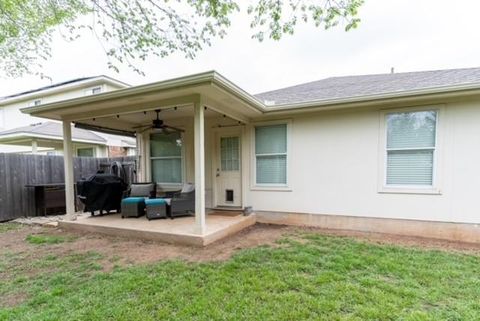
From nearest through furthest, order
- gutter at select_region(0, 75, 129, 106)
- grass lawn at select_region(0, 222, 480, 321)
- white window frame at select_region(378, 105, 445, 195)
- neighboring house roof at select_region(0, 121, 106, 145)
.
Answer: grass lawn at select_region(0, 222, 480, 321), white window frame at select_region(378, 105, 445, 195), neighboring house roof at select_region(0, 121, 106, 145), gutter at select_region(0, 75, 129, 106)

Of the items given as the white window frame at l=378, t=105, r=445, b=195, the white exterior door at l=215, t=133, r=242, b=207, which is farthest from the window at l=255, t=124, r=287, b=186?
the white window frame at l=378, t=105, r=445, b=195

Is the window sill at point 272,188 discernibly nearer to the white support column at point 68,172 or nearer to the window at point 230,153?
the window at point 230,153

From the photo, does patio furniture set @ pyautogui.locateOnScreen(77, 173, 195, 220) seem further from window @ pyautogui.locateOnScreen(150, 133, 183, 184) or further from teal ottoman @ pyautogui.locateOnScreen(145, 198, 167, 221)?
window @ pyautogui.locateOnScreen(150, 133, 183, 184)

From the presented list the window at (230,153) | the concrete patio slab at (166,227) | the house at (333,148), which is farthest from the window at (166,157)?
the concrete patio slab at (166,227)

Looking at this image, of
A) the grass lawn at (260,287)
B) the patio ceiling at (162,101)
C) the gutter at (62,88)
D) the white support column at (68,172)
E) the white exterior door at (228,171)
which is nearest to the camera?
the grass lawn at (260,287)

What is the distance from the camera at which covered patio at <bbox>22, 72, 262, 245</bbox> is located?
402 cm

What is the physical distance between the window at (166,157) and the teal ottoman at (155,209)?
4.86 feet

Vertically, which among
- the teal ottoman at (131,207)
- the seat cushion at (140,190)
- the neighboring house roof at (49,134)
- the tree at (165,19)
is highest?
the tree at (165,19)

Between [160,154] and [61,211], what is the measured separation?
11.0ft

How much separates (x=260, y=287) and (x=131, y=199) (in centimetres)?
408

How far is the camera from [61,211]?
278 inches

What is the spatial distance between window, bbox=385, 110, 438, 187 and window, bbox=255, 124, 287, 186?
2.08m

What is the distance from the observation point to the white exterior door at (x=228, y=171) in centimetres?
609

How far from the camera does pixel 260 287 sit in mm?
2572
